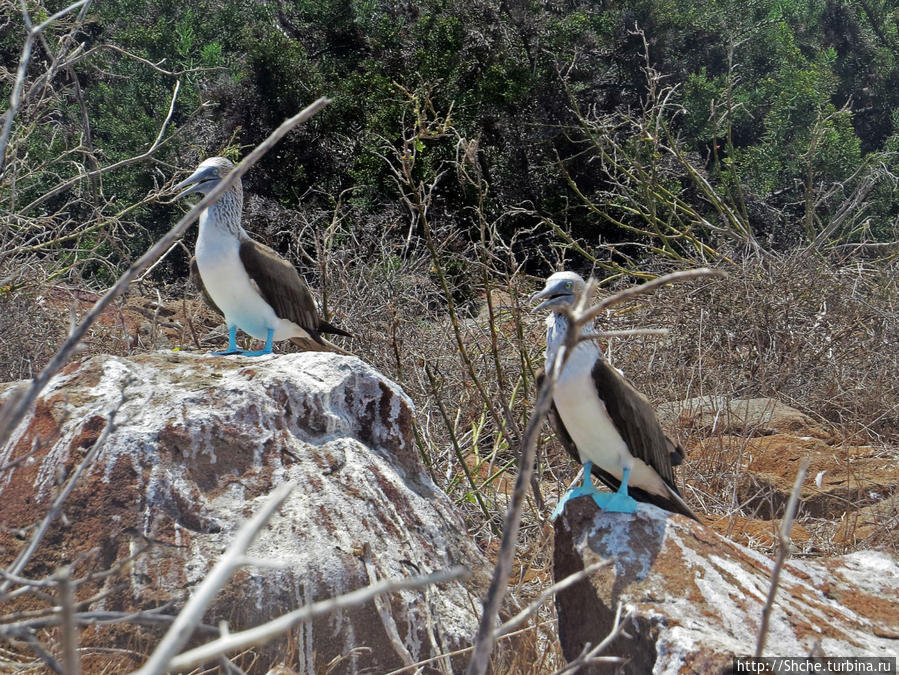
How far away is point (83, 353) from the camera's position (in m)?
5.39

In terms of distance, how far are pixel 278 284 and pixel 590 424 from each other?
1804 mm

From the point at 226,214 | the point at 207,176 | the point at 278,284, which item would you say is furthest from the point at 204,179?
the point at 278,284

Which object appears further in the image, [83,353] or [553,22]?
[553,22]

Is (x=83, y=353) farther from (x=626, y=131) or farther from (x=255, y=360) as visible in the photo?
(x=626, y=131)

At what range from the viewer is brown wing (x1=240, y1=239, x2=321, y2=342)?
4.32 meters

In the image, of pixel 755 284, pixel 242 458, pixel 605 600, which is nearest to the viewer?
pixel 605 600

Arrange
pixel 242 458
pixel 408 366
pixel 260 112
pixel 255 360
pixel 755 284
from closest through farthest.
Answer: pixel 242 458
pixel 255 360
pixel 408 366
pixel 755 284
pixel 260 112

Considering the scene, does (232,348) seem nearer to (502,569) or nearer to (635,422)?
(635,422)

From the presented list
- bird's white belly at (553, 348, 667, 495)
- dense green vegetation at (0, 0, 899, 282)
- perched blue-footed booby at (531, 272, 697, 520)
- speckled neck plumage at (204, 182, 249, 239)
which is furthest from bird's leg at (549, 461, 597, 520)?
dense green vegetation at (0, 0, 899, 282)

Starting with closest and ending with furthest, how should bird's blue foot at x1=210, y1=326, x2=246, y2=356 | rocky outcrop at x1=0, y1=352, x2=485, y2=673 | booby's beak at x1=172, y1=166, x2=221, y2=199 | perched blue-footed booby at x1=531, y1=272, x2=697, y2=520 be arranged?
rocky outcrop at x1=0, y1=352, x2=485, y2=673, perched blue-footed booby at x1=531, y1=272, x2=697, y2=520, bird's blue foot at x1=210, y1=326, x2=246, y2=356, booby's beak at x1=172, y1=166, x2=221, y2=199

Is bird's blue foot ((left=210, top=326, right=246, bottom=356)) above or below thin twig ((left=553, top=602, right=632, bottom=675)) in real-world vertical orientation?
above

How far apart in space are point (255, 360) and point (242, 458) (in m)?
0.66

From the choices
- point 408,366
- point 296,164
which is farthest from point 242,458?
point 296,164

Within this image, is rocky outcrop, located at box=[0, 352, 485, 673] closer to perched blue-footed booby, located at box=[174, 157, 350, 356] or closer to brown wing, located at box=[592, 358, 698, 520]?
brown wing, located at box=[592, 358, 698, 520]
